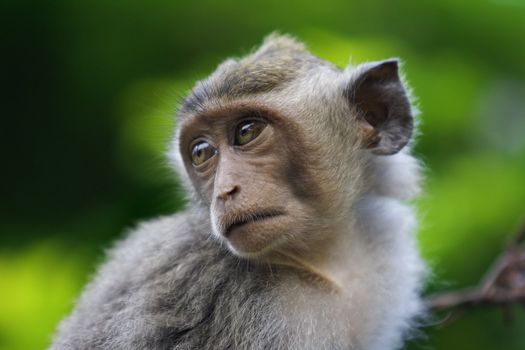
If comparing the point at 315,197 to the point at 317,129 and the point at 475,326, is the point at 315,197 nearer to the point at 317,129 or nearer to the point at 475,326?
the point at 317,129

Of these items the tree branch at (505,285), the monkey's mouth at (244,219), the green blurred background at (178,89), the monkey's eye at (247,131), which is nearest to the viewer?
the monkey's mouth at (244,219)

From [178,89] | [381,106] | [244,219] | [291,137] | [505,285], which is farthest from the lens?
[178,89]

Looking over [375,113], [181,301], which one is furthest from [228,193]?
[375,113]

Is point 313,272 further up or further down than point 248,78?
further down

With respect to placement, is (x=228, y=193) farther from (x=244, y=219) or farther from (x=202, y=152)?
(x=202, y=152)

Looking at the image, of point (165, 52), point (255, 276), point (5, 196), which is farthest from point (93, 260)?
point (255, 276)

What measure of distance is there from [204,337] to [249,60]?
1.56m

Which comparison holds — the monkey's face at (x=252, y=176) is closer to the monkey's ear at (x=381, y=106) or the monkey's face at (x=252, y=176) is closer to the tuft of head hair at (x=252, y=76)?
the tuft of head hair at (x=252, y=76)

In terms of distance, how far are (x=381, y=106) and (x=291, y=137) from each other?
21.7 inches

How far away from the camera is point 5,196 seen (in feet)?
24.8

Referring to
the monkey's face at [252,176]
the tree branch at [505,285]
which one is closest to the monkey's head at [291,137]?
the monkey's face at [252,176]

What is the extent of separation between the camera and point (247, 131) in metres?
4.29

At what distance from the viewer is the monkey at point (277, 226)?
4070 mm

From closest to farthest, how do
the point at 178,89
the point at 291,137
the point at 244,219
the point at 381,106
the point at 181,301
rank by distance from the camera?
the point at 244,219 → the point at 181,301 → the point at 291,137 → the point at 381,106 → the point at 178,89
